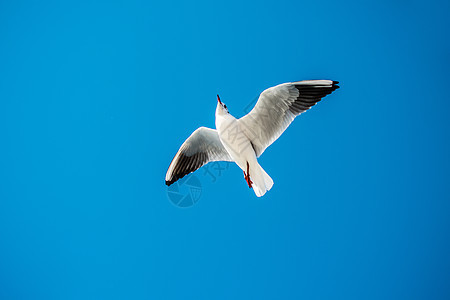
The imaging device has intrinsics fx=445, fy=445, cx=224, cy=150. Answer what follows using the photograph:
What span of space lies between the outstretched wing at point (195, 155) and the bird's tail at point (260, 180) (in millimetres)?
739

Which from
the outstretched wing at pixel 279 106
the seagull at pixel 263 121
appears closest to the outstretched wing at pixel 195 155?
the seagull at pixel 263 121

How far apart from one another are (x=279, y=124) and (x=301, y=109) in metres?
0.33

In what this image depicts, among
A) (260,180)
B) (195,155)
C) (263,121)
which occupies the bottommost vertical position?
(260,180)

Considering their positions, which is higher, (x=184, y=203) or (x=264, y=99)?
(x=184, y=203)

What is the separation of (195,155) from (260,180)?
116 cm

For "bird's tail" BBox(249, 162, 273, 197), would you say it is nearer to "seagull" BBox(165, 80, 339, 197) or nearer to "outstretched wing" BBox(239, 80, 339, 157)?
"seagull" BBox(165, 80, 339, 197)

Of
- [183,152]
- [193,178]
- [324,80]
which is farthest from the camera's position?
[193,178]

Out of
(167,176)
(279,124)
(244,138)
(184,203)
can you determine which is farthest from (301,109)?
(184,203)

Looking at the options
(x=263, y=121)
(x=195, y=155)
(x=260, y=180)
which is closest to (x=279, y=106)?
(x=263, y=121)

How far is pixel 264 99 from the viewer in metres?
5.36

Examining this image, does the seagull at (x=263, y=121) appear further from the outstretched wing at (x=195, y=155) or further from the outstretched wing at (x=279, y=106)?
the outstretched wing at (x=195, y=155)

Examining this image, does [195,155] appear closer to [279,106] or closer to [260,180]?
[260,180]

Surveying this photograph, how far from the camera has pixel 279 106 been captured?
5469mm

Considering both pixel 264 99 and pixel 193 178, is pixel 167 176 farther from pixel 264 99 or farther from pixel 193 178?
pixel 264 99
